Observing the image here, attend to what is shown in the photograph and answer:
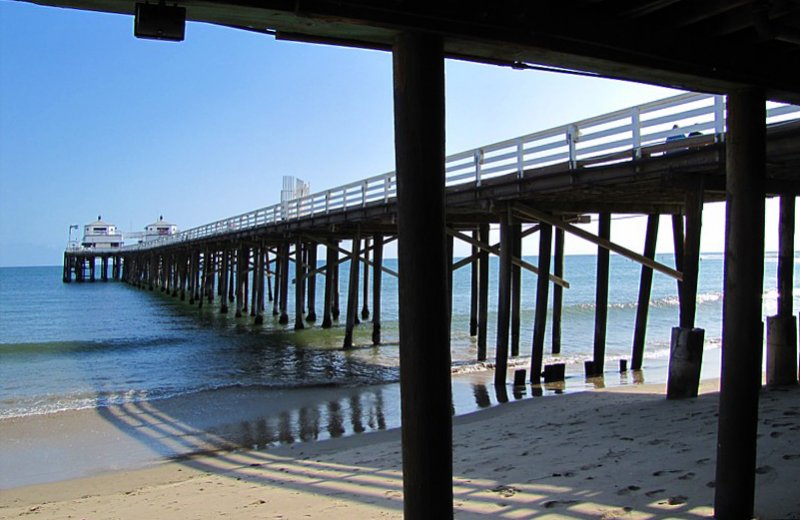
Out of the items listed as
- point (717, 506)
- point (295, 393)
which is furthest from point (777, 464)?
point (295, 393)

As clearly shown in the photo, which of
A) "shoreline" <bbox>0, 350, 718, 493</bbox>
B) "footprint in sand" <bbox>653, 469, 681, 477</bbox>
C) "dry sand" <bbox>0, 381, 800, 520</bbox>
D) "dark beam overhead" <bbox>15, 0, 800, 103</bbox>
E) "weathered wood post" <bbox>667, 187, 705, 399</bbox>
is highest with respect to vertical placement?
"dark beam overhead" <bbox>15, 0, 800, 103</bbox>

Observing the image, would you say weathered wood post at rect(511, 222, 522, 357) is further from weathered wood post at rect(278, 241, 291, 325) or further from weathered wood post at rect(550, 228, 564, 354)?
weathered wood post at rect(278, 241, 291, 325)

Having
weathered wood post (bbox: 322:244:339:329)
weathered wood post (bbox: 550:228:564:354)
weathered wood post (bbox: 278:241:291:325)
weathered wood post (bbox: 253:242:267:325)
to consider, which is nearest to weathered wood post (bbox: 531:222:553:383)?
weathered wood post (bbox: 550:228:564:354)

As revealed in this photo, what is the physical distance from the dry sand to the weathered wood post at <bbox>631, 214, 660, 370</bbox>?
3655mm

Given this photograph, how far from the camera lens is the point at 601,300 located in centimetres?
1220

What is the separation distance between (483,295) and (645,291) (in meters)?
5.26

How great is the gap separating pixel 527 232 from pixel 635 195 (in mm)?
4027

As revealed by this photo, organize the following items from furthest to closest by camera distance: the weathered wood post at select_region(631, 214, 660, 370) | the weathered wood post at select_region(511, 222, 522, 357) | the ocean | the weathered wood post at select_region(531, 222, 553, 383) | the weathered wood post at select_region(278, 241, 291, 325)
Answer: the weathered wood post at select_region(278, 241, 291, 325)
the weathered wood post at select_region(511, 222, 522, 357)
the ocean
the weathered wood post at select_region(631, 214, 660, 370)
the weathered wood post at select_region(531, 222, 553, 383)

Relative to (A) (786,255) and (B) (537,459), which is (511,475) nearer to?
(B) (537,459)

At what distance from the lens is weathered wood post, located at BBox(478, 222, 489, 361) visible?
16.0m

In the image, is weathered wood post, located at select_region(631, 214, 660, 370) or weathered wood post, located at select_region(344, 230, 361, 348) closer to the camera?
weathered wood post, located at select_region(631, 214, 660, 370)

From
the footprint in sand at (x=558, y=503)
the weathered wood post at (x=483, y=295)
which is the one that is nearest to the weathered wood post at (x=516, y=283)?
the weathered wood post at (x=483, y=295)

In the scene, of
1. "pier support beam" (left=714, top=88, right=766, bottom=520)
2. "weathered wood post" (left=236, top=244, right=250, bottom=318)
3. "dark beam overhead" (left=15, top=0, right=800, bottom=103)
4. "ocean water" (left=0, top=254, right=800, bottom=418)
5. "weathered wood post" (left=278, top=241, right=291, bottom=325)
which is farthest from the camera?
"weathered wood post" (left=236, top=244, right=250, bottom=318)

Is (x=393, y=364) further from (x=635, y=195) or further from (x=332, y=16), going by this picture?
(x=332, y=16)
